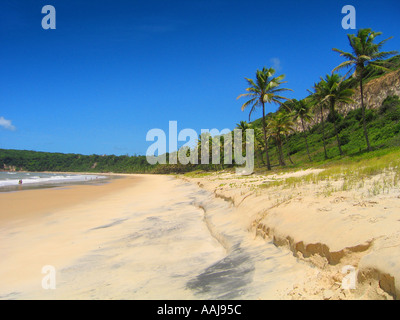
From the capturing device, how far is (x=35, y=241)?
277 inches

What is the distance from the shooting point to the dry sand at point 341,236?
273 centimetres

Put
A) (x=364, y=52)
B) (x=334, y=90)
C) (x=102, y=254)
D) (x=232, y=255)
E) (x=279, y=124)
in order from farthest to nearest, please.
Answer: (x=279, y=124), (x=334, y=90), (x=364, y=52), (x=102, y=254), (x=232, y=255)

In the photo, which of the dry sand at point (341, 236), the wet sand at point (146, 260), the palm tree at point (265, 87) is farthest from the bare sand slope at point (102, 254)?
the palm tree at point (265, 87)

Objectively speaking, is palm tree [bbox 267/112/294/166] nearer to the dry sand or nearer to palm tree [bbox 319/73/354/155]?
palm tree [bbox 319/73/354/155]

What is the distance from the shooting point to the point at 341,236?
3715 millimetres

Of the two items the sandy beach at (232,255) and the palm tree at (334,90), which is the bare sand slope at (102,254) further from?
the palm tree at (334,90)

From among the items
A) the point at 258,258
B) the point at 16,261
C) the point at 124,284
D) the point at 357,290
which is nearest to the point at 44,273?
the point at 16,261

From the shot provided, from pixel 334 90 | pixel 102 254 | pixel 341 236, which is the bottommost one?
pixel 102 254

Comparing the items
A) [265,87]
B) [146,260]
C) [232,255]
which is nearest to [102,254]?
[146,260]

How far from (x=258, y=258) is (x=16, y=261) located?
5034mm

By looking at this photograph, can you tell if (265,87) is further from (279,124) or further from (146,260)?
(146,260)

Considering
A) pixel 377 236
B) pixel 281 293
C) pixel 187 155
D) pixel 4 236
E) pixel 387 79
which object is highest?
pixel 387 79

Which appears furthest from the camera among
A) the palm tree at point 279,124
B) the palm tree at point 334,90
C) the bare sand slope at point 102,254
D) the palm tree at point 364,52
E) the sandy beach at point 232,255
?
the palm tree at point 279,124

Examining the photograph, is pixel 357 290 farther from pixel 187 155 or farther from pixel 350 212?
pixel 187 155
